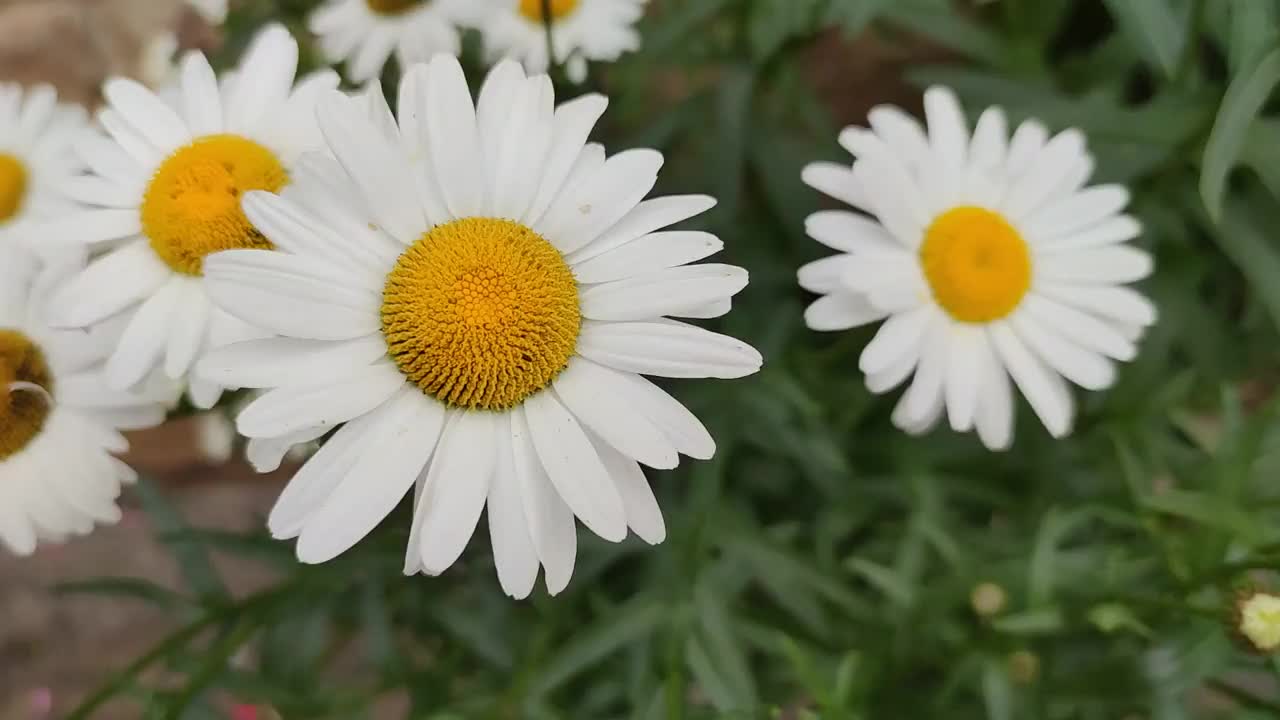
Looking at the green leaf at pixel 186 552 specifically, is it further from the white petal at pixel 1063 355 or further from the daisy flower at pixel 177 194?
the white petal at pixel 1063 355

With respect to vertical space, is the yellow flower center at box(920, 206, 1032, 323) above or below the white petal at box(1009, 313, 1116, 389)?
above

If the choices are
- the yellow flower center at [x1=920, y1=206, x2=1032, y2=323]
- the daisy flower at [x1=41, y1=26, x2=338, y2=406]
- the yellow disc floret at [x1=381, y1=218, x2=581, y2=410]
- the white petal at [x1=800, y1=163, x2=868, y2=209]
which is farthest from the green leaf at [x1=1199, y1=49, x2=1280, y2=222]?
the daisy flower at [x1=41, y1=26, x2=338, y2=406]

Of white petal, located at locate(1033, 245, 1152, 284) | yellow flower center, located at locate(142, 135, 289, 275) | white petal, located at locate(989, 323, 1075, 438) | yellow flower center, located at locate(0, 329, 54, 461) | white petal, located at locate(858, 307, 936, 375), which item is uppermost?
yellow flower center, located at locate(142, 135, 289, 275)

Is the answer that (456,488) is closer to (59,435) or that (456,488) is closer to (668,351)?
(668,351)

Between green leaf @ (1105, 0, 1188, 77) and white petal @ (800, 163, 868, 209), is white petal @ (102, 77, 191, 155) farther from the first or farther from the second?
green leaf @ (1105, 0, 1188, 77)

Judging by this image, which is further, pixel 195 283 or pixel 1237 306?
pixel 1237 306

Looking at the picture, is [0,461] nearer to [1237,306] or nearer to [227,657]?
[227,657]

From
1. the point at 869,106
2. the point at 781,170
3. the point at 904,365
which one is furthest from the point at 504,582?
the point at 869,106
